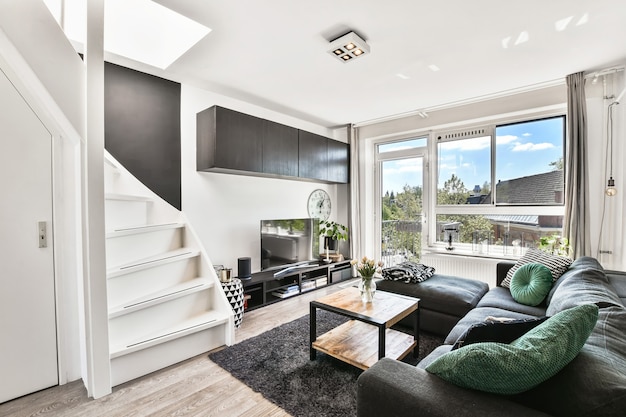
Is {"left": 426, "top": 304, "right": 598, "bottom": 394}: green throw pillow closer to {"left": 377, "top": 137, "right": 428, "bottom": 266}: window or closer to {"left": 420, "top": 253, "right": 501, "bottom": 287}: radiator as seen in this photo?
{"left": 420, "top": 253, "right": 501, "bottom": 287}: radiator

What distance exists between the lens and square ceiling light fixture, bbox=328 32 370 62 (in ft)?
7.39

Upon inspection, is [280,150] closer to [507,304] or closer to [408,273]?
[408,273]

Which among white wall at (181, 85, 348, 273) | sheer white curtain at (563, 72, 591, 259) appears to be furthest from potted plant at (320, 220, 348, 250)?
sheer white curtain at (563, 72, 591, 259)

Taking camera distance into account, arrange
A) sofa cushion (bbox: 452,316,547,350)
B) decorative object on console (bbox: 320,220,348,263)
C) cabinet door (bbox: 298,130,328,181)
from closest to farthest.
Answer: sofa cushion (bbox: 452,316,547,350)
cabinet door (bbox: 298,130,328,181)
decorative object on console (bbox: 320,220,348,263)

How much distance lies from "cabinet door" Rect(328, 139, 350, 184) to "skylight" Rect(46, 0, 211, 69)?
8.31ft

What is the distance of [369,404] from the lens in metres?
1.08

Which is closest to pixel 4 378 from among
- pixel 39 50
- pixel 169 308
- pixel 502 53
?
pixel 169 308

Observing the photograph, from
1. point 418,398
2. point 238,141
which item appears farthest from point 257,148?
point 418,398

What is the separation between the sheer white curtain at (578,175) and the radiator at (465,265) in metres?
0.83

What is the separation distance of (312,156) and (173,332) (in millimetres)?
2816

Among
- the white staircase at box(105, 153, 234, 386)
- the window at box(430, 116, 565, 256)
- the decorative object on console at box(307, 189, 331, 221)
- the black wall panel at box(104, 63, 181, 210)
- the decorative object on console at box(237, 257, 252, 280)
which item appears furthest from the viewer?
the decorative object on console at box(307, 189, 331, 221)

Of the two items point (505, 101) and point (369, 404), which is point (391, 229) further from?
point (369, 404)

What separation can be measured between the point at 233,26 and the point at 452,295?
112 inches

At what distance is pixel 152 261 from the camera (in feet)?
7.88
